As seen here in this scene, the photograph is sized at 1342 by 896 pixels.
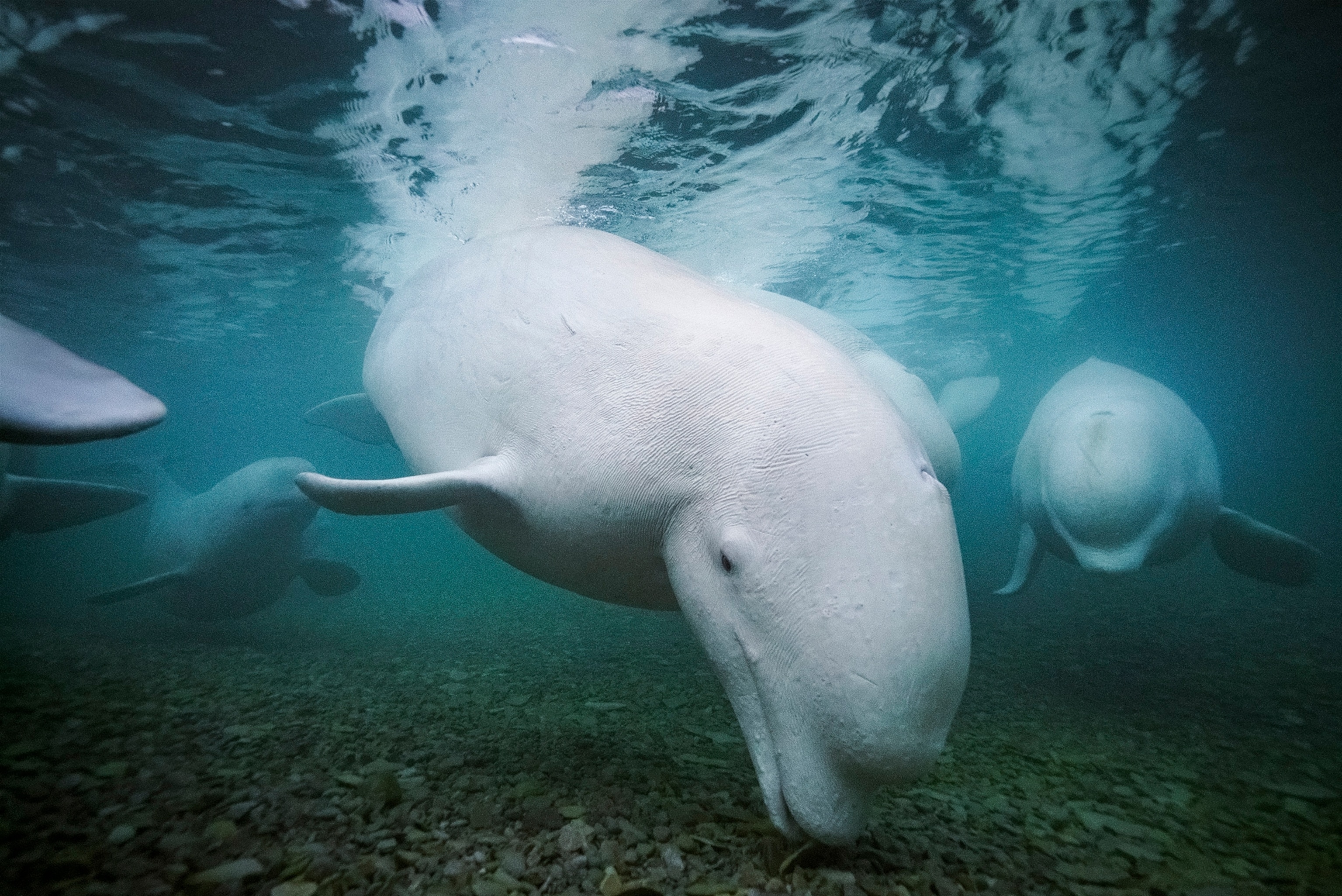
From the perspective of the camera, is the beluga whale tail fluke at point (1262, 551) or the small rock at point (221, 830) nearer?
the small rock at point (221, 830)

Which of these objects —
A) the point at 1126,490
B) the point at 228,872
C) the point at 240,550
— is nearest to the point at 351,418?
the point at 240,550

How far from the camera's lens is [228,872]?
2.14m

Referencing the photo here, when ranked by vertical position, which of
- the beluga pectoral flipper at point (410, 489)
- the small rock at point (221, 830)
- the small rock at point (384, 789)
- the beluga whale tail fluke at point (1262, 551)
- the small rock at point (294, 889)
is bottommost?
the small rock at point (294, 889)

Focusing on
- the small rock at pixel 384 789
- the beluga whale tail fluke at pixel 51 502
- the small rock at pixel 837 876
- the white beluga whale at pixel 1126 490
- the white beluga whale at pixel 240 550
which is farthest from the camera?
the white beluga whale at pixel 240 550

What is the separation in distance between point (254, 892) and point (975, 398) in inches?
1193

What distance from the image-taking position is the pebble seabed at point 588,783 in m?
2.26

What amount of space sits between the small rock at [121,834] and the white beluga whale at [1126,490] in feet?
24.7

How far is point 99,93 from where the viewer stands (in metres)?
8.06

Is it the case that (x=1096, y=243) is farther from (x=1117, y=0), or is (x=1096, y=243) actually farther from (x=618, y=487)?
(x=618, y=487)

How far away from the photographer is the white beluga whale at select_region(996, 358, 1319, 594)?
613 cm

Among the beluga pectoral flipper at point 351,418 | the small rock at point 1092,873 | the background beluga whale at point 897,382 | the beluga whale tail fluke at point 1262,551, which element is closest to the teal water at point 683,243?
the small rock at point 1092,873

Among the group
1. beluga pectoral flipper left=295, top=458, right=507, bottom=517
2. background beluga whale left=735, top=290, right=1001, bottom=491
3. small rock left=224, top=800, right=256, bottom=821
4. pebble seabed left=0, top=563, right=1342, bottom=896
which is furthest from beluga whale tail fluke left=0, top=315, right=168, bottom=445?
background beluga whale left=735, top=290, right=1001, bottom=491

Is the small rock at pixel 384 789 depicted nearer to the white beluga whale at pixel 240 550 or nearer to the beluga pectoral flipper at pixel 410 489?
the beluga pectoral flipper at pixel 410 489

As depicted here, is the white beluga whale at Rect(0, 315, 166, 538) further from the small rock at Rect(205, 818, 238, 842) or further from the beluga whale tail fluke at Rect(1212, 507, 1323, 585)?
the beluga whale tail fluke at Rect(1212, 507, 1323, 585)
